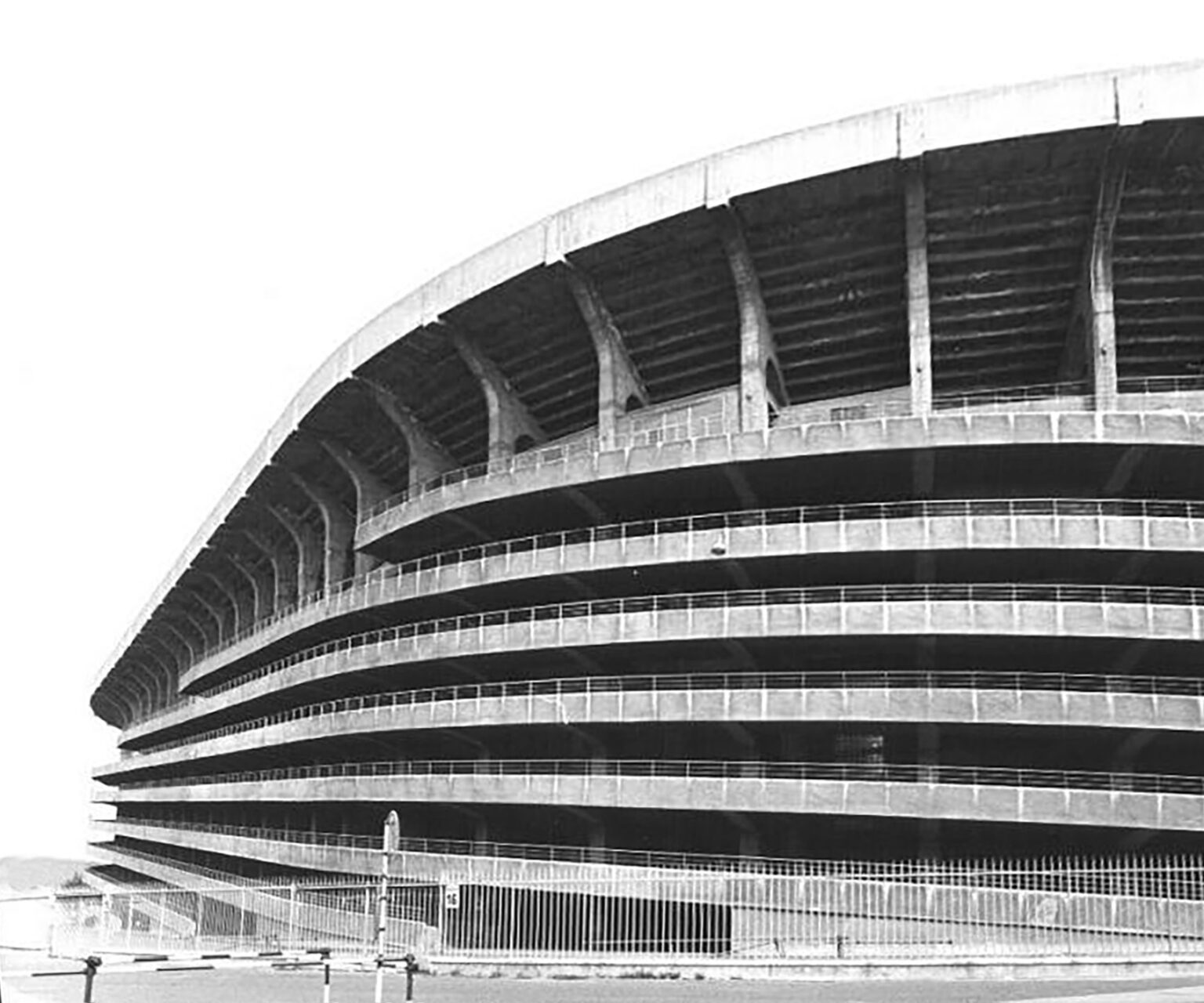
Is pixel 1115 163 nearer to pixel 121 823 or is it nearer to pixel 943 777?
pixel 943 777

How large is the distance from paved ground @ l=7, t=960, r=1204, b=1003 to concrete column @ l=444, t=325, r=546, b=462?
48.4 ft

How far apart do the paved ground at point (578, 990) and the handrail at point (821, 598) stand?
8.93 m

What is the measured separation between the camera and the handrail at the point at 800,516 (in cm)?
2770

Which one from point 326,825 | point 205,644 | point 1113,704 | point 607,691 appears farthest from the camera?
point 205,644

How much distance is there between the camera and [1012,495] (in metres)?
30.0

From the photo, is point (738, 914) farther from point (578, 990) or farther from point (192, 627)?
point (192, 627)

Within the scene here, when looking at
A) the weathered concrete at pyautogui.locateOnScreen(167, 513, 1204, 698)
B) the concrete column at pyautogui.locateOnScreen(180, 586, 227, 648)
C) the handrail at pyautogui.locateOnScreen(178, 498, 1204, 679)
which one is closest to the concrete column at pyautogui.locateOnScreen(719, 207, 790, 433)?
the handrail at pyautogui.locateOnScreen(178, 498, 1204, 679)

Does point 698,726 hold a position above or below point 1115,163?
below

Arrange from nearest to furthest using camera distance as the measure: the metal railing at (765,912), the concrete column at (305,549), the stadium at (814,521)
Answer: the metal railing at (765,912), the stadium at (814,521), the concrete column at (305,549)

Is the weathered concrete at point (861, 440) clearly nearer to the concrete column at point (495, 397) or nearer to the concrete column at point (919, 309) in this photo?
the concrete column at point (919, 309)

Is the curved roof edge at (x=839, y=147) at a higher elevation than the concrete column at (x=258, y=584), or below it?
higher

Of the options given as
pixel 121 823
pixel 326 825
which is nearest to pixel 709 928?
pixel 326 825

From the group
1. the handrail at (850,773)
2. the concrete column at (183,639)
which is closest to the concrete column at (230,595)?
the concrete column at (183,639)

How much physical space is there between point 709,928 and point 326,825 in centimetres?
2337
